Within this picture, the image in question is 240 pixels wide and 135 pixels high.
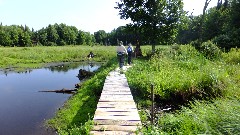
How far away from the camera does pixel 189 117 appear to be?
22.9 feet

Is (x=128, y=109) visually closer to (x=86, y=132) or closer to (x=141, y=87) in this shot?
(x=86, y=132)

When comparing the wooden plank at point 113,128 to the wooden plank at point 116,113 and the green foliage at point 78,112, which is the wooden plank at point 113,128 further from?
the green foliage at point 78,112

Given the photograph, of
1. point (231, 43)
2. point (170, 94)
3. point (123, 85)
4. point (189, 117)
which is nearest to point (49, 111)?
point (123, 85)

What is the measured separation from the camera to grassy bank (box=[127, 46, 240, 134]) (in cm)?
610

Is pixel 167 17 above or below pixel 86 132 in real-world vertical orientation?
above

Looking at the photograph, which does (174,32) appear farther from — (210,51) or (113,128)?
(113,128)

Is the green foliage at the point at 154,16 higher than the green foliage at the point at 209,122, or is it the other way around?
the green foliage at the point at 154,16

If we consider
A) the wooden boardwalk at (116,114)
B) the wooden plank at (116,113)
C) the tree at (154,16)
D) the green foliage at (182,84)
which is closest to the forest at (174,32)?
the tree at (154,16)

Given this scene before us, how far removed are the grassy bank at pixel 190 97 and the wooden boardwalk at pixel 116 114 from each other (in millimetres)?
470

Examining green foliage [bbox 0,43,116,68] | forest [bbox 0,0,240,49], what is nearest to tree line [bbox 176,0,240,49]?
forest [bbox 0,0,240,49]

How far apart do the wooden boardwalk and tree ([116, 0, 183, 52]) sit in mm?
14720

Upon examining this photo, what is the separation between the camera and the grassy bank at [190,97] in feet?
20.0

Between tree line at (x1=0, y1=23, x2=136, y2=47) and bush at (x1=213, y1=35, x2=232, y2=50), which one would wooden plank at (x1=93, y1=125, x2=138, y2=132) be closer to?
bush at (x1=213, y1=35, x2=232, y2=50)

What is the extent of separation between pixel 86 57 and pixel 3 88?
97.1 ft
